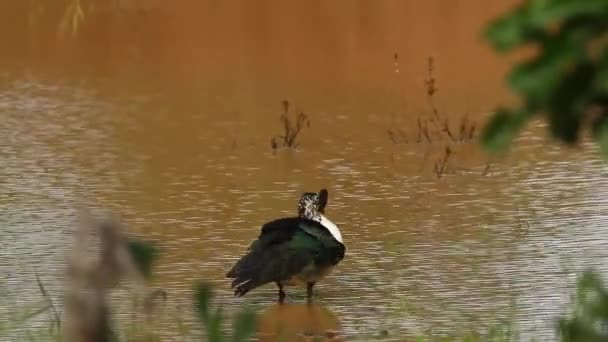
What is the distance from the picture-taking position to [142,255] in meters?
2.55

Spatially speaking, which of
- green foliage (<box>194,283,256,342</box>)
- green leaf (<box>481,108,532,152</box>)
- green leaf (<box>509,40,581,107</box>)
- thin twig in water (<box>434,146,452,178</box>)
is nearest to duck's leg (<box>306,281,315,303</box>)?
thin twig in water (<box>434,146,452,178</box>)

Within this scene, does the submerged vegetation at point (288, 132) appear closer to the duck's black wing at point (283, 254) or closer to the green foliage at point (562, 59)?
the duck's black wing at point (283, 254)

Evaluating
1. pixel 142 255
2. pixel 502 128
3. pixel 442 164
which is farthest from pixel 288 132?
pixel 502 128

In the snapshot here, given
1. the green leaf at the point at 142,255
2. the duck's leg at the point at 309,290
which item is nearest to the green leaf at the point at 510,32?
the green leaf at the point at 142,255

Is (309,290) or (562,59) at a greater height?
(562,59)

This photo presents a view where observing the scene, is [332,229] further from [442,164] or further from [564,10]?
[564,10]

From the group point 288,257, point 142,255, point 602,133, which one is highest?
point 602,133

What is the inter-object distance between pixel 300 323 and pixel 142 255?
14.5 feet

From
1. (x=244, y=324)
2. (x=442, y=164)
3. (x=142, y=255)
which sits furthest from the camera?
(x=442, y=164)

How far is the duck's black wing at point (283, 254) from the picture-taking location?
23.0 ft

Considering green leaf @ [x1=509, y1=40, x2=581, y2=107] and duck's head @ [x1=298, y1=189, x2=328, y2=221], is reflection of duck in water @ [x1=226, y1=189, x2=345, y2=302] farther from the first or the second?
green leaf @ [x1=509, y1=40, x2=581, y2=107]

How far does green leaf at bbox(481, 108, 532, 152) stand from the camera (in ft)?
7.47

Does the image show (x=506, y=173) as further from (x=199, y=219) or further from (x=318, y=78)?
(x=318, y=78)

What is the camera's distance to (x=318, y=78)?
43.9ft
